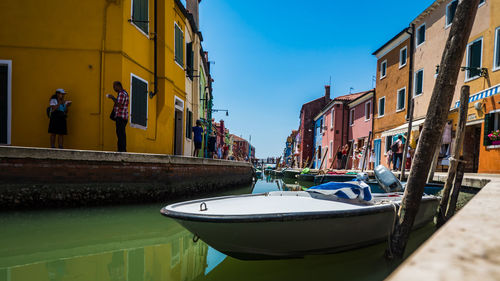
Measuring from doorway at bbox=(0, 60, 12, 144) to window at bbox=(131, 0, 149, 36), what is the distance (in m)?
3.12

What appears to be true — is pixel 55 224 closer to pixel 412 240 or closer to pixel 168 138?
pixel 412 240

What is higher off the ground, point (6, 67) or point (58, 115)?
point (6, 67)

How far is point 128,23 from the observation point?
25.1 feet

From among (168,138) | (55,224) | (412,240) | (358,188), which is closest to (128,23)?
(168,138)

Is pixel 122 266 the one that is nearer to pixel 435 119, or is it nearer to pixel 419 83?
pixel 435 119

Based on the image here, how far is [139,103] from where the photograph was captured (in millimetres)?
8211

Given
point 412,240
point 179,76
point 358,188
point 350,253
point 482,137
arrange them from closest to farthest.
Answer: point 350,253 → point 358,188 → point 412,240 → point 482,137 → point 179,76

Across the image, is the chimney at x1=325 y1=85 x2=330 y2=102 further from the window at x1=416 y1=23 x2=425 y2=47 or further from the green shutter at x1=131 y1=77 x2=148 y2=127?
the green shutter at x1=131 y1=77 x2=148 y2=127

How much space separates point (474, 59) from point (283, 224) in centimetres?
1048

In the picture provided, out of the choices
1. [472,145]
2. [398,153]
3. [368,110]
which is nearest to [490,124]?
[472,145]

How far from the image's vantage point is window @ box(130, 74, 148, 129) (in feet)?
25.9

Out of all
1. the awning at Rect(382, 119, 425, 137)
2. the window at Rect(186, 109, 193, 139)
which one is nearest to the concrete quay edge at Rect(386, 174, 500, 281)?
the window at Rect(186, 109, 193, 139)

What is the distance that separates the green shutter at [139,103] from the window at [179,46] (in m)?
2.34

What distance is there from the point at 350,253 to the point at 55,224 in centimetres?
397
